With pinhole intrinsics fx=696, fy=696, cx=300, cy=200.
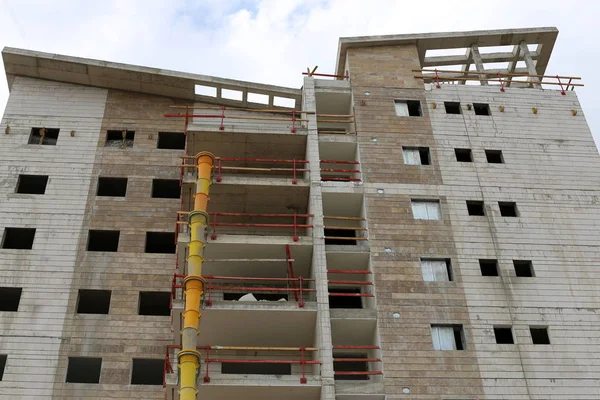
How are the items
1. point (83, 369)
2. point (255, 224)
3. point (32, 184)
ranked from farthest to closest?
point (32, 184) < point (255, 224) < point (83, 369)

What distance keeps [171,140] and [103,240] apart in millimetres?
6155

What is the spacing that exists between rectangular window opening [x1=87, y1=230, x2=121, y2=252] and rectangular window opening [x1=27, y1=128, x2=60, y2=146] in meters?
5.52

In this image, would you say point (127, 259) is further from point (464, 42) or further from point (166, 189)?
point (464, 42)

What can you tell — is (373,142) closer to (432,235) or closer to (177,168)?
(432,235)

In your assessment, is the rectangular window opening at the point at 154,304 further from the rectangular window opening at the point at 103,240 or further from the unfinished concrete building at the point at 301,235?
the rectangular window opening at the point at 103,240

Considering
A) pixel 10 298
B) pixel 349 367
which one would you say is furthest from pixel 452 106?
pixel 10 298

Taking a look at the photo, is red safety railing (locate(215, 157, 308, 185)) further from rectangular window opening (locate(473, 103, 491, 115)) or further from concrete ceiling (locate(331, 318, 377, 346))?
rectangular window opening (locate(473, 103, 491, 115))

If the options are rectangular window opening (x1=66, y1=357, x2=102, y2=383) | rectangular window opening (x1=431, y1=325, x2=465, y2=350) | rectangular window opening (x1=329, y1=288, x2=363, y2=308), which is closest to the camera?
rectangular window opening (x1=431, y1=325, x2=465, y2=350)

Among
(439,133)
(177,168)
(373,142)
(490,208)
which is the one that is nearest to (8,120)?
(177,168)

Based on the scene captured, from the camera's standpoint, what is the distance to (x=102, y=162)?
32844 millimetres

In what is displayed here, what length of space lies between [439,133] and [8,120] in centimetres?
2085

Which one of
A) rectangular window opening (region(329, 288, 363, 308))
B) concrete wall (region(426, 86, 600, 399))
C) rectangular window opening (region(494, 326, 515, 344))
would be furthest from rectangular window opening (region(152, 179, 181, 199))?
rectangular window opening (region(494, 326, 515, 344))

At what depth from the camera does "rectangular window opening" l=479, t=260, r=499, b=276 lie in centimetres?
2927

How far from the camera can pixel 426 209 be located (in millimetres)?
30703
